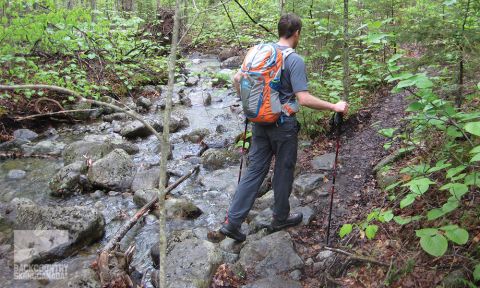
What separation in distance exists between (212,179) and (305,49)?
9.99 ft

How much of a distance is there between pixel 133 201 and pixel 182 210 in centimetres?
116

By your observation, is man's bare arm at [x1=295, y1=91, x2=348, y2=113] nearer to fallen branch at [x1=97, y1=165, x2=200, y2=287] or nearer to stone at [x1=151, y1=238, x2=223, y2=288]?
fallen branch at [x1=97, y1=165, x2=200, y2=287]

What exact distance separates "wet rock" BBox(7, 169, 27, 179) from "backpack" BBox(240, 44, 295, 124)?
5.79 m

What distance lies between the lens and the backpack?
13.4 ft

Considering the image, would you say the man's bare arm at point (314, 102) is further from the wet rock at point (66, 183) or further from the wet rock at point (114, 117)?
the wet rock at point (114, 117)

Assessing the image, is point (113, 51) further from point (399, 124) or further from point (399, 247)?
point (399, 247)

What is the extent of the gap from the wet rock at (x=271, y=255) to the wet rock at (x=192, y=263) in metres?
0.35

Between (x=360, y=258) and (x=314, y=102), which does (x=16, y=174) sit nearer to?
(x=314, y=102)

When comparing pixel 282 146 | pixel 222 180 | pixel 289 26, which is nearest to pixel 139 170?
pixel 222 180

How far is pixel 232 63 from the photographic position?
18109 millimetres

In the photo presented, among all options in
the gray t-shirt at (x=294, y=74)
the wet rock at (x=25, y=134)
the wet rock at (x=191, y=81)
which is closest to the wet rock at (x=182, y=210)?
the gray t-shirt at (x=294, y=74)

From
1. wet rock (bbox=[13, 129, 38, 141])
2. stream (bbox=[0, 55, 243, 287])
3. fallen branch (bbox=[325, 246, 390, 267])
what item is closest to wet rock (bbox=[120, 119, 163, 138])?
stream (bbox=[0, 55, 243, 287])

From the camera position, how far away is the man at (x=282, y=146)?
4035 mm

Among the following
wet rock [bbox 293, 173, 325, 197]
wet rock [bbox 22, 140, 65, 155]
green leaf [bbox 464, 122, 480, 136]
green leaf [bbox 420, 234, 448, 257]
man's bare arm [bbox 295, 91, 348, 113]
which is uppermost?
green leaf [bbox 464, 122, 480, 136]
